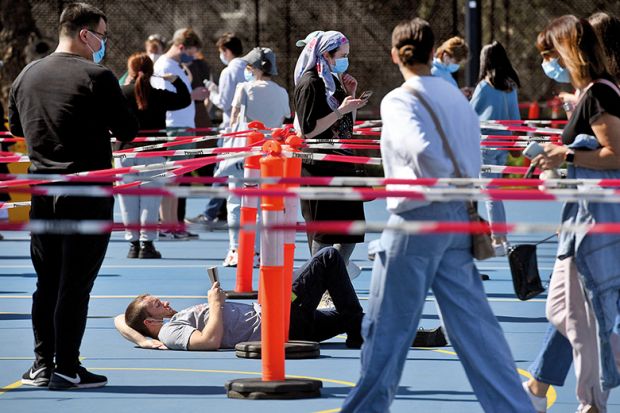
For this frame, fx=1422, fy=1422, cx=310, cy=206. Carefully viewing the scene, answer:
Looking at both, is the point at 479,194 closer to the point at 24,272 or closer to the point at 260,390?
the point at 260,390

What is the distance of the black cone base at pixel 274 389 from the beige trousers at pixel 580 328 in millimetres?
1517

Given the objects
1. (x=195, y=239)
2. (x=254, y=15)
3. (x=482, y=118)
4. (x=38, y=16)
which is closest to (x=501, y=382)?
(x=482, y=118)

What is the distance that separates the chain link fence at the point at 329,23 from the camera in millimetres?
22703

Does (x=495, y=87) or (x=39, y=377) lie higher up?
(x=495, y=87)

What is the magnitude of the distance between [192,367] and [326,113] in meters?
2.20

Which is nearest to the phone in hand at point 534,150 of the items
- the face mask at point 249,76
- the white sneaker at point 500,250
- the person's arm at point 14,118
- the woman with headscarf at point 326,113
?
the person's arm at point 14,118

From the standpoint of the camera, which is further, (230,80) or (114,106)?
(230,80)

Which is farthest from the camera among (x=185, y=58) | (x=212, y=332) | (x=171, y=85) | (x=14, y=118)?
(x=185, y=58)

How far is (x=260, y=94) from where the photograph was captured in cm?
1316

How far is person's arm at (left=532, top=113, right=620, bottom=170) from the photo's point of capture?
616cm

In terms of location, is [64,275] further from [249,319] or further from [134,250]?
[134,250]

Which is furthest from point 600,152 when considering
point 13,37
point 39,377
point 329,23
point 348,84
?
Result: point 13,37

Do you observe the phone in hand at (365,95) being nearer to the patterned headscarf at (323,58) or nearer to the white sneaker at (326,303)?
the patterned headscarf at (323,58)

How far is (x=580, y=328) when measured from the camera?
20.7ft
